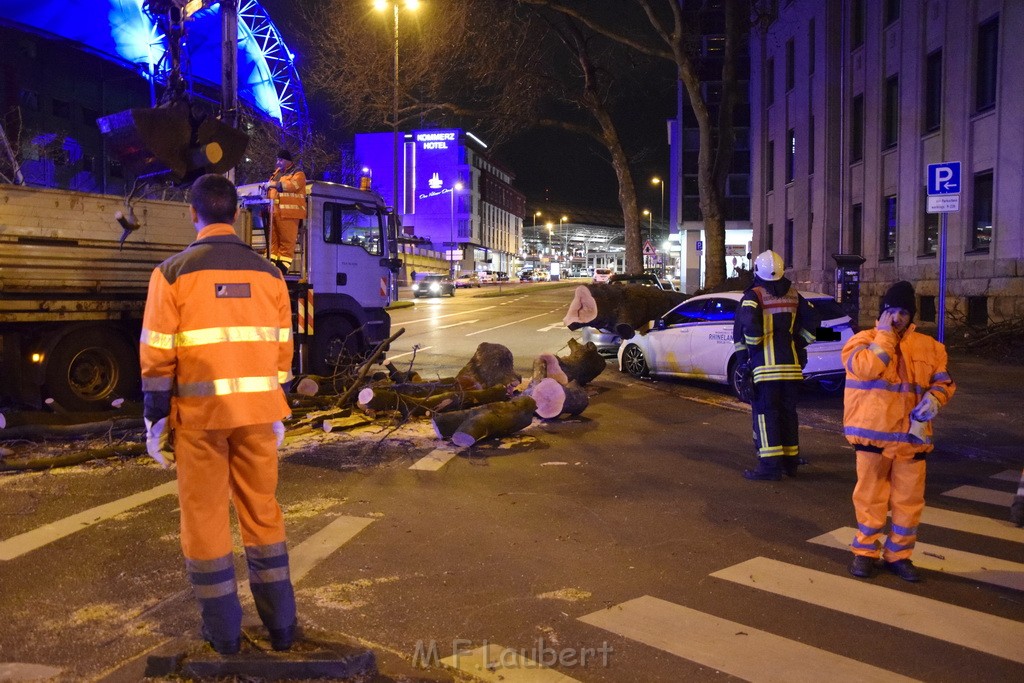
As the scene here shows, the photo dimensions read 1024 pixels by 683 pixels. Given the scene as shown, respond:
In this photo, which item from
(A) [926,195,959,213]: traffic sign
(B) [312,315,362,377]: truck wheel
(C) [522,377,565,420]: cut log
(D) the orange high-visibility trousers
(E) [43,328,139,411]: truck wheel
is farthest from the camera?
(B) [312,315,362,377]: truck wheel

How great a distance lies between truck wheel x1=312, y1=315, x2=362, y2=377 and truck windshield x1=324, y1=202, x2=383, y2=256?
50.6 inches

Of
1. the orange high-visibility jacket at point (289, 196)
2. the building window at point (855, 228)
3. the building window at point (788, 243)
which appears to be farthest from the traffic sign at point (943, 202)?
the building window at point (788, 243)

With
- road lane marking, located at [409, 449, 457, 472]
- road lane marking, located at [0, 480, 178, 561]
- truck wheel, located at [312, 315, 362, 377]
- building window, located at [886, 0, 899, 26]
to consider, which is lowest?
road lane marking, located at [0, 480, 178, 561]

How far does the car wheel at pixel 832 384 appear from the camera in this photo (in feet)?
39.4

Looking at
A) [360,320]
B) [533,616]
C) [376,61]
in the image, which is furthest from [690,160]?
[533,616]

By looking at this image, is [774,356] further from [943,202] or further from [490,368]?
[943,202]

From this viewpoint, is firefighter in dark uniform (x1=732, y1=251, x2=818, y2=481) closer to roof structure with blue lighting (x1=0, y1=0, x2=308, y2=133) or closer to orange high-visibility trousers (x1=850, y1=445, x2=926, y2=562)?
orange high-visibility trousers (x1=850, y1=445, x2=926, y2=562)

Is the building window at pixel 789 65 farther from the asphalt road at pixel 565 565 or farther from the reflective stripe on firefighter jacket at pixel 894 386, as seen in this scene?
the reflective stripe on firefighter jacket at pixel 894 386

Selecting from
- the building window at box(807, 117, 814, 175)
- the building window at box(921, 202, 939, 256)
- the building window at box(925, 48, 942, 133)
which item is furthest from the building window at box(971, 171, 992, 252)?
the building window at box(807, 117, 814, 175)

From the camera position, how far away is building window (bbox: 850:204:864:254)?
26.5m

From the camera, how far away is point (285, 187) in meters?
11.2

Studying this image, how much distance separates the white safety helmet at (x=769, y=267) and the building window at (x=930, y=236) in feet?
53.5

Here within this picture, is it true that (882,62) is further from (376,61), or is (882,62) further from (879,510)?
(879,510)

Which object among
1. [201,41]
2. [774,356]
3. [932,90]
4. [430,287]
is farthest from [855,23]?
[201,41]
